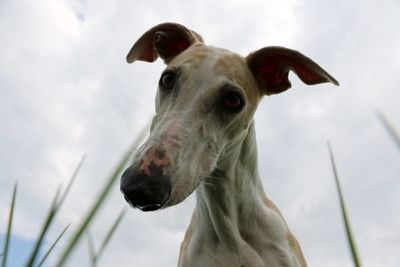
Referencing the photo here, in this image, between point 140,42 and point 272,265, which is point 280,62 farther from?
point 272,265

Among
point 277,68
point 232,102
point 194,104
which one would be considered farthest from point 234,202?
point 277,68

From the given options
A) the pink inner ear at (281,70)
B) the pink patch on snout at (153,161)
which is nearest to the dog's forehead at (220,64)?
the pink inner ear at (281,70)

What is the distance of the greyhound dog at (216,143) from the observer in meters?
3.66

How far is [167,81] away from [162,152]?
1.27 m

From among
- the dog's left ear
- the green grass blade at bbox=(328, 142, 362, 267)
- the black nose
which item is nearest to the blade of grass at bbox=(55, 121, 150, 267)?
the green grass blade at bbox=(328, 142, 362, 267)

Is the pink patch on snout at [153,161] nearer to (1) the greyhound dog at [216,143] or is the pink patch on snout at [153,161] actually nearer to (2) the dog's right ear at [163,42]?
(1) the greyhound dog at [216,143]

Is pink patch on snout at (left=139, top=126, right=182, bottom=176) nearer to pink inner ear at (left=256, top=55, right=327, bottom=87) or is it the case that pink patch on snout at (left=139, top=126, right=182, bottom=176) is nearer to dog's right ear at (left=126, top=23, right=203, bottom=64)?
pink inner ear at (left=256, top=55, right=327, bottom=87)

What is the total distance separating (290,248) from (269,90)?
1.88 metres

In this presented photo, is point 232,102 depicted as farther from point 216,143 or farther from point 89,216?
point 89,216

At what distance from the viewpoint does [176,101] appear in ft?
13.6

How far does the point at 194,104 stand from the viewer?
4.09 metres

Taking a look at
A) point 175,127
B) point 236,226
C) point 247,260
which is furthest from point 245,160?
point 175,127

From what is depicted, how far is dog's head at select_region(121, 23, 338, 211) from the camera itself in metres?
3.14

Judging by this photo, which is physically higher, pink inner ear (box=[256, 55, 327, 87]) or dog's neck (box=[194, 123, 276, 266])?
pink inner ear (box=[256, 55, 327, 87])
